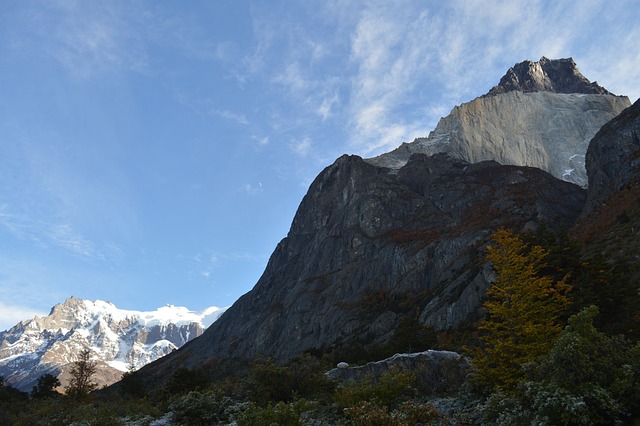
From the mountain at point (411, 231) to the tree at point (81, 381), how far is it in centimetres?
2079

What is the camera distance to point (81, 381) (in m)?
42.3

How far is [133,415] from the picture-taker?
23359mm

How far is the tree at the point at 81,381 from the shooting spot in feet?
134

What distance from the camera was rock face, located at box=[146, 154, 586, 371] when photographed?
232 ft

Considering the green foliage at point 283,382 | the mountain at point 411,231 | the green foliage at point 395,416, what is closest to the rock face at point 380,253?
the mountain at point 411,231

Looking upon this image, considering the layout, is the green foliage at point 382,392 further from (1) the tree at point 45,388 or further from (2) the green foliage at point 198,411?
(1) the tree at point 45,388

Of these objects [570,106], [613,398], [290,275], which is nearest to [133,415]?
[613,398]

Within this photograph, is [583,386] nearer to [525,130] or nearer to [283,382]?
[283,382]

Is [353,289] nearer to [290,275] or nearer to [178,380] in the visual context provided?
[290,275]

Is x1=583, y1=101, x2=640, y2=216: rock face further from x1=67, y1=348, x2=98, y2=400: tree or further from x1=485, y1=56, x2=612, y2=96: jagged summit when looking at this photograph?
x1=485, y1=56, x2=612, y2=96: jagged summit

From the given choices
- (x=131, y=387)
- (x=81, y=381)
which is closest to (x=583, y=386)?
(x=81, y=381)

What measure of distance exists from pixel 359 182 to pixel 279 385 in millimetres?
101667

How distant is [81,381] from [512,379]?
43.0 meters

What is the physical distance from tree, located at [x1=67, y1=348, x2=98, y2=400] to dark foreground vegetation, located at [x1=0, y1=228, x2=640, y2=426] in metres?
17.6
